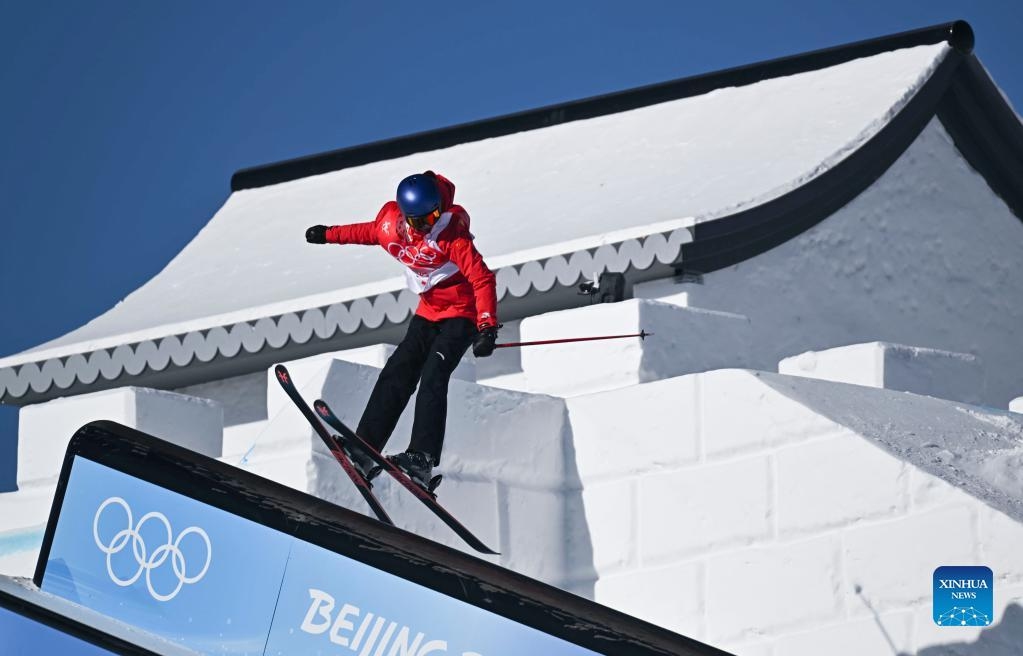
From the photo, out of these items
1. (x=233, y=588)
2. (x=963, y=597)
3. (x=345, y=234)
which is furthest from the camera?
(x=345, y=234)

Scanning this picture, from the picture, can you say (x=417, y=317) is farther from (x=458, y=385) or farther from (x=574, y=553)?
(x=574, y=553)

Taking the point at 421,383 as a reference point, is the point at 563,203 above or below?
above

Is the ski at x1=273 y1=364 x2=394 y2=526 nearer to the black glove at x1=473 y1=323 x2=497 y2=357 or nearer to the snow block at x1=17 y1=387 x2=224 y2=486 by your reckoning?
the black glove at x1=473 y1=323 x2=497 y2=357

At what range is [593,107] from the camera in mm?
13945

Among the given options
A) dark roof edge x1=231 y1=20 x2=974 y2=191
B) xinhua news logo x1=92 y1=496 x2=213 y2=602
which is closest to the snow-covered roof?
dark roof edge x1=231 y1=20 x2=974 y2=191

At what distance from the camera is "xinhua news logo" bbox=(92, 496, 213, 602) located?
588 centimetres

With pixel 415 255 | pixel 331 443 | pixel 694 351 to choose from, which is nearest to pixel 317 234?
pixel 415 255

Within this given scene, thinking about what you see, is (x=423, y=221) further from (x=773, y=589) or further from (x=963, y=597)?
(x=963, y=597)

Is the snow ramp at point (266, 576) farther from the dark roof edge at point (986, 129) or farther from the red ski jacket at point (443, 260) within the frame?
the dark roof edge at point (986, 129)

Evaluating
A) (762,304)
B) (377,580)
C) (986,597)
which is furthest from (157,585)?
(762,304)

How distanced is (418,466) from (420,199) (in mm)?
1131

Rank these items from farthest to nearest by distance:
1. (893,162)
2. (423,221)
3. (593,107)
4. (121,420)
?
(593,107), (893,162), (121,420), (423,221)

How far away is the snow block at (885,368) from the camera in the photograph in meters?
8.68

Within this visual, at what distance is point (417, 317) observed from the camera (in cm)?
826
